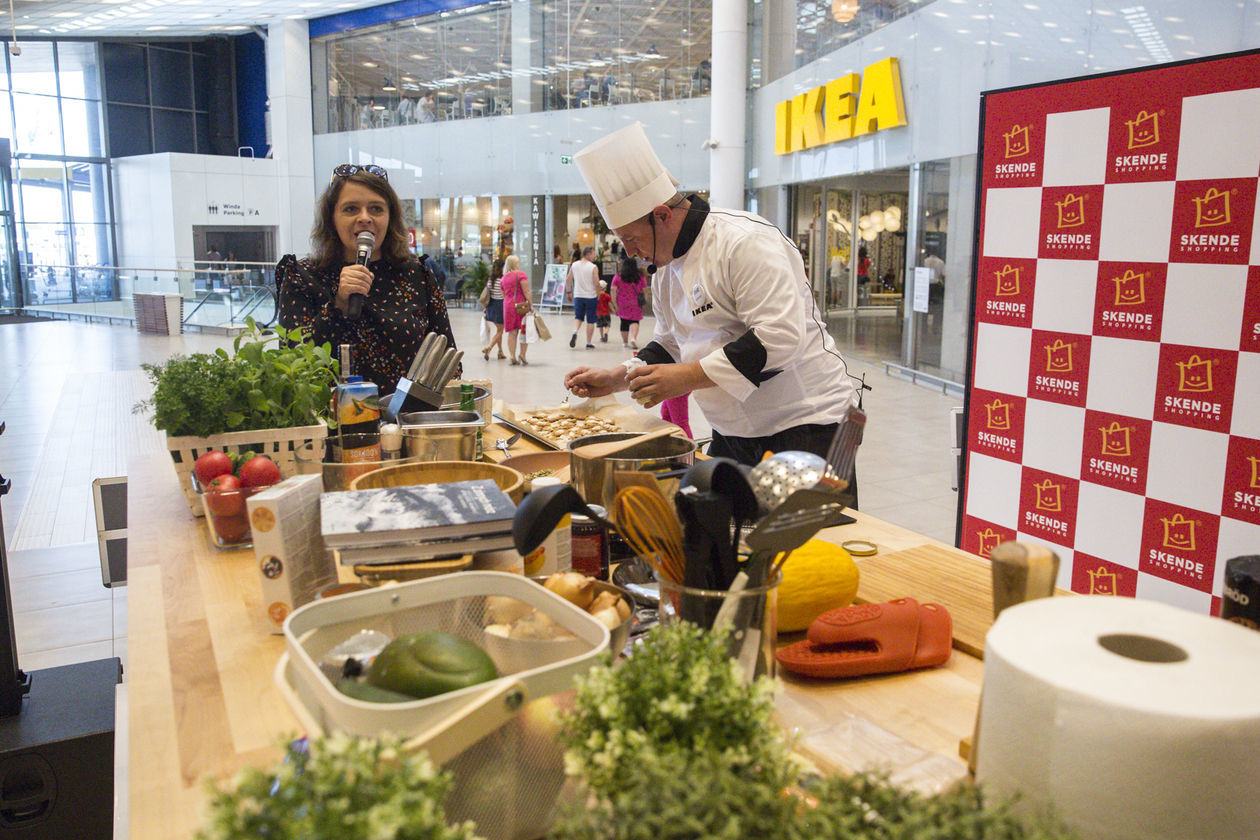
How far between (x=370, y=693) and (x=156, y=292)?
17.1m

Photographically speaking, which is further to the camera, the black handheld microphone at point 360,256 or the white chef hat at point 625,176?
the black handheld microphone at point 360,256

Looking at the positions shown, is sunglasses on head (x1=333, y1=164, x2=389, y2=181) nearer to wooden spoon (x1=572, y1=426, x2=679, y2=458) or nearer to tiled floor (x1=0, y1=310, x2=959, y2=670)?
tiled floor (x1=0, y1=310, x2=959, y2=670)

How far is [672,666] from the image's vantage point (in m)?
0.69

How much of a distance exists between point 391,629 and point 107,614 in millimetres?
3208

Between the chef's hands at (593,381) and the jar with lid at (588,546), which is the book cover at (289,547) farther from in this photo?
the chef's hands at (593,381)

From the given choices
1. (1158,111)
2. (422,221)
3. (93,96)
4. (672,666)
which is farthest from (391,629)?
Answer: (93,96)

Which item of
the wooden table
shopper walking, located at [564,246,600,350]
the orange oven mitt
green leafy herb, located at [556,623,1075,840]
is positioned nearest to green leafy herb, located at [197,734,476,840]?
green leafy herb, located at [556,623,1075,840]

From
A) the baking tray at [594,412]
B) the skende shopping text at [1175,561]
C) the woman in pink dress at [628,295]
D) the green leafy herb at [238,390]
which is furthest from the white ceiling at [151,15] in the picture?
the skende shopping text at [1175,561]

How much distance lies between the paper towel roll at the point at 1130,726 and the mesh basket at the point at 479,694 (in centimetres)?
33

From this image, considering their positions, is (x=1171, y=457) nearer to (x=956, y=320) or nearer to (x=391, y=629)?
(x=391, y=629)

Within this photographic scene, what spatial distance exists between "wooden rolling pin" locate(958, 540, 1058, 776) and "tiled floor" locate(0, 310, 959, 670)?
2.47 m

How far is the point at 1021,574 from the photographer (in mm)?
838

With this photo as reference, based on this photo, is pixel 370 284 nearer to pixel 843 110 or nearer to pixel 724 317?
pixel 724 317

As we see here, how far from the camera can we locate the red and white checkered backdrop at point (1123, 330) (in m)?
2.51
